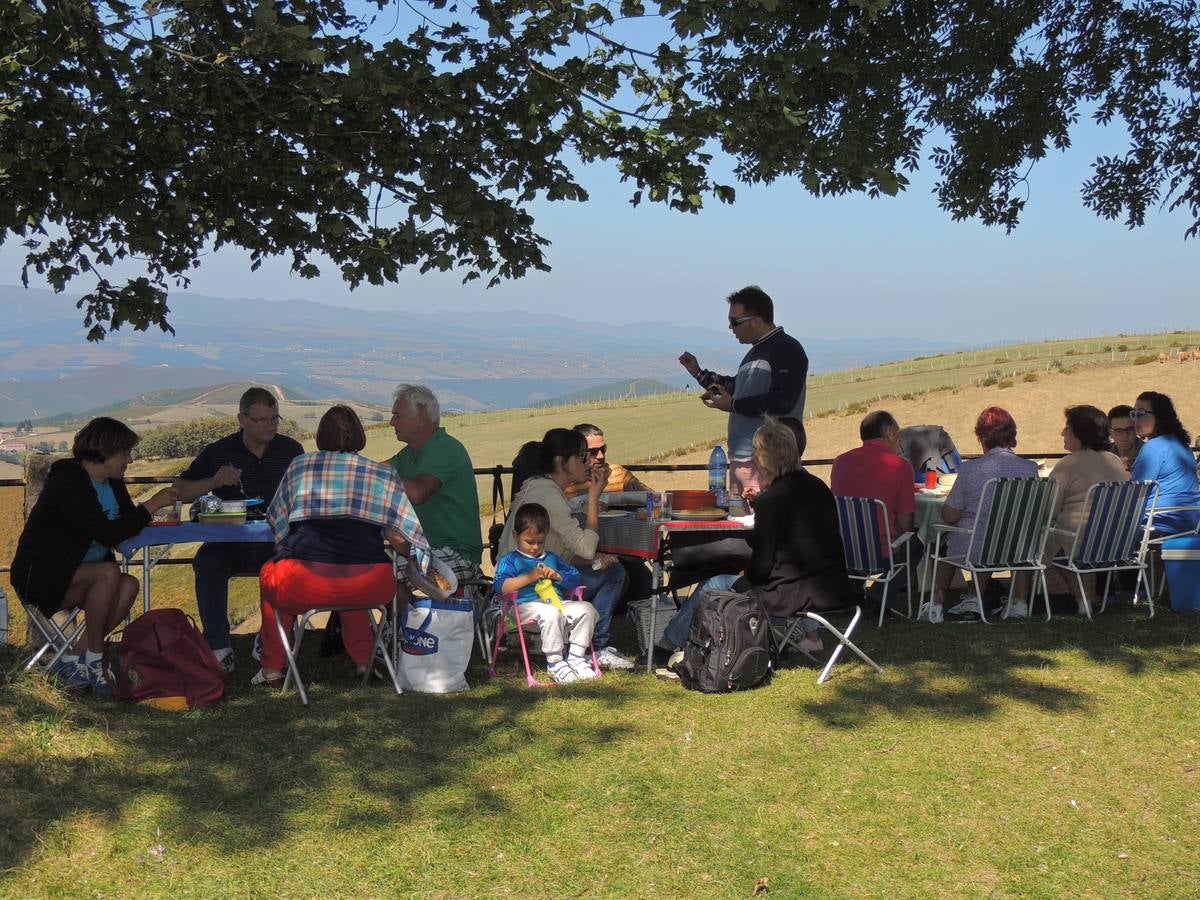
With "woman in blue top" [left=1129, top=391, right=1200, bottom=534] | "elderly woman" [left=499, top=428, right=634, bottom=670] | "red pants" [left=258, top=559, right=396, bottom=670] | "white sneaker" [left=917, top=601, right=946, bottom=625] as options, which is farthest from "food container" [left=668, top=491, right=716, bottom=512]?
"woman in blue top" [left=1129, top=391, right=1200, bottom=534]

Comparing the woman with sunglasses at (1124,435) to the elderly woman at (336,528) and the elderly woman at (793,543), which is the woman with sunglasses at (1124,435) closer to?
the elderly woman at (793,543)

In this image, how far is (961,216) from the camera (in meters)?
12.0

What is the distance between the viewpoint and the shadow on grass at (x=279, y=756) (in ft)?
14.1

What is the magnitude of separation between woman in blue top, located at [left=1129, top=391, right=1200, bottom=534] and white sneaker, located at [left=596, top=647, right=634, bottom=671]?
153 inches

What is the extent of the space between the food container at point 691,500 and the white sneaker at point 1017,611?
8.10 feet

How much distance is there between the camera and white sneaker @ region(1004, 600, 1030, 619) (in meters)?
7.78

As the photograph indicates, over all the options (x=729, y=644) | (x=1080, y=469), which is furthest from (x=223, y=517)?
(x=1080, y=469)

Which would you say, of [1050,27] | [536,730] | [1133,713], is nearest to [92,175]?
[536,730]

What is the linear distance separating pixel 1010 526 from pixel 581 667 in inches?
115

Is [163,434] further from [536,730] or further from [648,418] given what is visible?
[536,730]

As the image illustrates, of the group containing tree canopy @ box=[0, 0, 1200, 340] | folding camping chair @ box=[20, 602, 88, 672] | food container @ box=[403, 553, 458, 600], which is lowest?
folding camping chair @ box=[20, 602, 88, 672]

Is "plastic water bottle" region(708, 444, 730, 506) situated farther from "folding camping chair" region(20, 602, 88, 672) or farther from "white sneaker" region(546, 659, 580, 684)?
"folding camping chair" region(20, 602, 88, 672)

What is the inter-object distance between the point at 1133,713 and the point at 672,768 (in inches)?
91.5

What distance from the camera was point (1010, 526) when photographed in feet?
23.8
